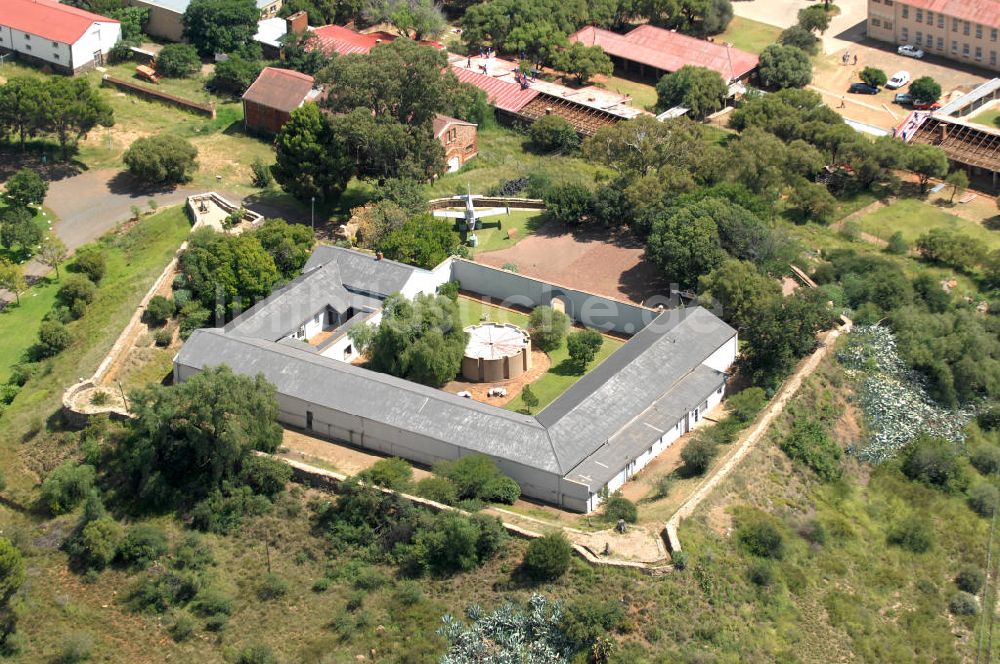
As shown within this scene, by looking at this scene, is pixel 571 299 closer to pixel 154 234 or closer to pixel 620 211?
pixel 620 211

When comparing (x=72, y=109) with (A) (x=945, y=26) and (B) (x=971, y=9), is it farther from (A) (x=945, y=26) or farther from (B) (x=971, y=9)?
(B) (x=971, y=9)

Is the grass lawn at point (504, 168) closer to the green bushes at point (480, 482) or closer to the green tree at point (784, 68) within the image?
the green tree at point (784, 68)

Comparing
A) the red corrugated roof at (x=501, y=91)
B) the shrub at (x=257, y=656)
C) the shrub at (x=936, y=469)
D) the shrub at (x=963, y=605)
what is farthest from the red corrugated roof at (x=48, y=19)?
the shrub at (x=963, y=605)

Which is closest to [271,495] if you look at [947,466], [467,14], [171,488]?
[171,488]

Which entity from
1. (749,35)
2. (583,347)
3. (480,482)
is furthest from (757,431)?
(749,35)

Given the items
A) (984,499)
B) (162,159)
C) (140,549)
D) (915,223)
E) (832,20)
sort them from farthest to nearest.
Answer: (832,20) < (915,223) < (162,159) < (984,499) < (140,549)

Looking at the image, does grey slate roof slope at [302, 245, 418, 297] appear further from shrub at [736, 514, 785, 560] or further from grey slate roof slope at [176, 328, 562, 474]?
shrub at [736, 514, 785, 560]

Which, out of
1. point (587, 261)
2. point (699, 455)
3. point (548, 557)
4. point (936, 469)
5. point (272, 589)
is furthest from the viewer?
point (587, 261)
